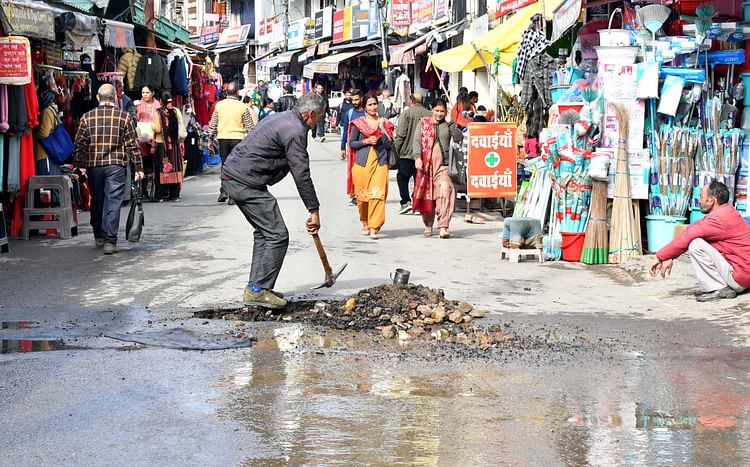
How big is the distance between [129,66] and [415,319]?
12902mm

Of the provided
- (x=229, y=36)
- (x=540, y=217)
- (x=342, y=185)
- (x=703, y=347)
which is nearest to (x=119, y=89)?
(x=342, y=185)

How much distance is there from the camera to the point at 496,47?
58.6 feet

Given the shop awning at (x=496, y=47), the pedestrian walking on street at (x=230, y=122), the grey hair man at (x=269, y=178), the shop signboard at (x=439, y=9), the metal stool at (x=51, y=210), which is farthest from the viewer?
the shop signboard at (x=439, y=9)

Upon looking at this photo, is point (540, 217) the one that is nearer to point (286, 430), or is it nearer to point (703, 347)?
point (703, 347)

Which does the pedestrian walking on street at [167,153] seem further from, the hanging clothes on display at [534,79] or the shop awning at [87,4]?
the hanging clothes on display at [534,79]

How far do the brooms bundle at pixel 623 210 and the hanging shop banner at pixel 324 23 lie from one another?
38.4 metres

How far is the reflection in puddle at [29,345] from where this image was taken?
23.6 ft

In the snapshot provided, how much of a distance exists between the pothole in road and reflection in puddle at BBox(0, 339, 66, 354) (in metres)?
1.35

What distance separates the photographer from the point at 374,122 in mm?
13781

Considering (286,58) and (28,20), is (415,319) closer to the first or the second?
(28,20)

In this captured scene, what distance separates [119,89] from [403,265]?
8752mm

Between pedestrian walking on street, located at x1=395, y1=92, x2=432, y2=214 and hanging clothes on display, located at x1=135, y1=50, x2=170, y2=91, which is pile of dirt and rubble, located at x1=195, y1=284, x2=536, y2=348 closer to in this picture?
pedestrian walking on street, located at x1=395, y1=92, x2=432, y2=214

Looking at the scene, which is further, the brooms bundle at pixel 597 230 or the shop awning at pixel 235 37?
the shop awning at pixel 235 37

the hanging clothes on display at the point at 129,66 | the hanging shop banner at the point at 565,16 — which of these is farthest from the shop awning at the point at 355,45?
the hanging shop banner at the point at 565,16
